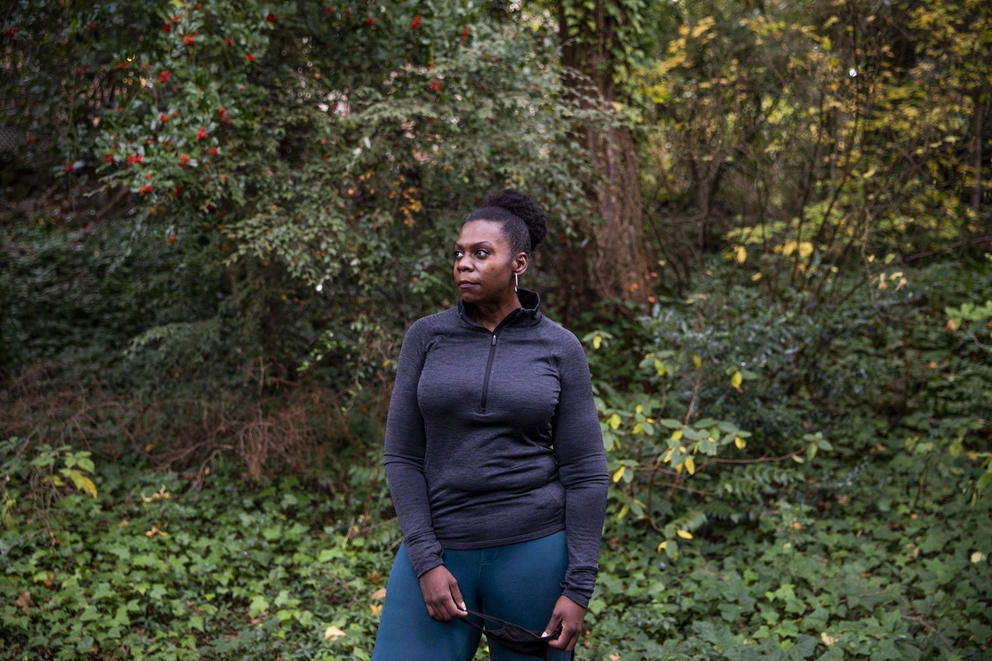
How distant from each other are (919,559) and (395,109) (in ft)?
14.6

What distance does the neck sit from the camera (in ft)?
7.91

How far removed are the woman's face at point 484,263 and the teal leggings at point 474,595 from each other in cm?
73

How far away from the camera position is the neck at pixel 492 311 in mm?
2412

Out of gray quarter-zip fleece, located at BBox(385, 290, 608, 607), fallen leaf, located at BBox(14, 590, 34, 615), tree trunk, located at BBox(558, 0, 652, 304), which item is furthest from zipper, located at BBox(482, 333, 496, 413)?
tree trunk, located at BBox(558, 0, 652, 304)

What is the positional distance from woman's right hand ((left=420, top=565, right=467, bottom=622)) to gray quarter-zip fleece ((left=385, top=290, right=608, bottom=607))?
3cm

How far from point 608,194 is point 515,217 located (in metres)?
5.90

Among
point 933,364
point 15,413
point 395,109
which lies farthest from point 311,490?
point 933,364

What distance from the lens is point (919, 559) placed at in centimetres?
497

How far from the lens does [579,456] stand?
2.38 meters

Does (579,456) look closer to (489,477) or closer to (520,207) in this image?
(489,477)

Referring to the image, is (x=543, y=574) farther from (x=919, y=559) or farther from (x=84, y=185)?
(x=84, y=185)

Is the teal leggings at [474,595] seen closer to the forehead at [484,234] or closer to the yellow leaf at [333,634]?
the forehead at [484,234]

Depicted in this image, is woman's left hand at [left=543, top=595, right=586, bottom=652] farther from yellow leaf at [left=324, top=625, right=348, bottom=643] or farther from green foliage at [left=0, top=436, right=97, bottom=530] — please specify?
green foliage at [left=0, top=436, right=97, bottom=530]

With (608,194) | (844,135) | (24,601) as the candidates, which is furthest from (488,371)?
(608,194)
